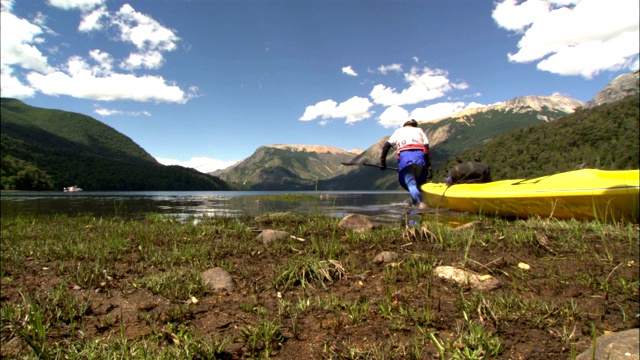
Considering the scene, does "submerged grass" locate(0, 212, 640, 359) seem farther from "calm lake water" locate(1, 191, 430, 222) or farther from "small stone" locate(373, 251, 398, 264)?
"calm lake water" locate(1, 191, 430, 222)

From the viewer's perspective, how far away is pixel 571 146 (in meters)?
112

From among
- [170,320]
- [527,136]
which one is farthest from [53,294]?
[527,136]

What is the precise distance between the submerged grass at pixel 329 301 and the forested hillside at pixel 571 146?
86710 millimetres

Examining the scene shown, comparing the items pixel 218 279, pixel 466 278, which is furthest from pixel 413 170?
pixel 218 279

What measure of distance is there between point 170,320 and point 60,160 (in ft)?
671

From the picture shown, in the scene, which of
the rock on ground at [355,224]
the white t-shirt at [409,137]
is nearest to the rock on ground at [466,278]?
the rock on ground at [355,224]

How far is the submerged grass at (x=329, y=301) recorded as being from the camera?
2172mm

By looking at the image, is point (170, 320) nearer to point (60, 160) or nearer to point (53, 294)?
point (53, 294)

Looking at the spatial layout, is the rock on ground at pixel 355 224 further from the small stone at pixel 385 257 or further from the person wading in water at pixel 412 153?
the person wading in water at pixel 412 153

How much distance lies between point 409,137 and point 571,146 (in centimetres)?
13280

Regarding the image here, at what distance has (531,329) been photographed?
7.47 feet

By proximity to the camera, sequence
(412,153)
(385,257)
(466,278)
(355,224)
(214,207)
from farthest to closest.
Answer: (214,207) < (412,153) < (355,224) < (385,257) < (466,278)

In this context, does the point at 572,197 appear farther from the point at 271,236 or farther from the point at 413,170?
the point at 271,236

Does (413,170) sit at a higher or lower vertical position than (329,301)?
higher
